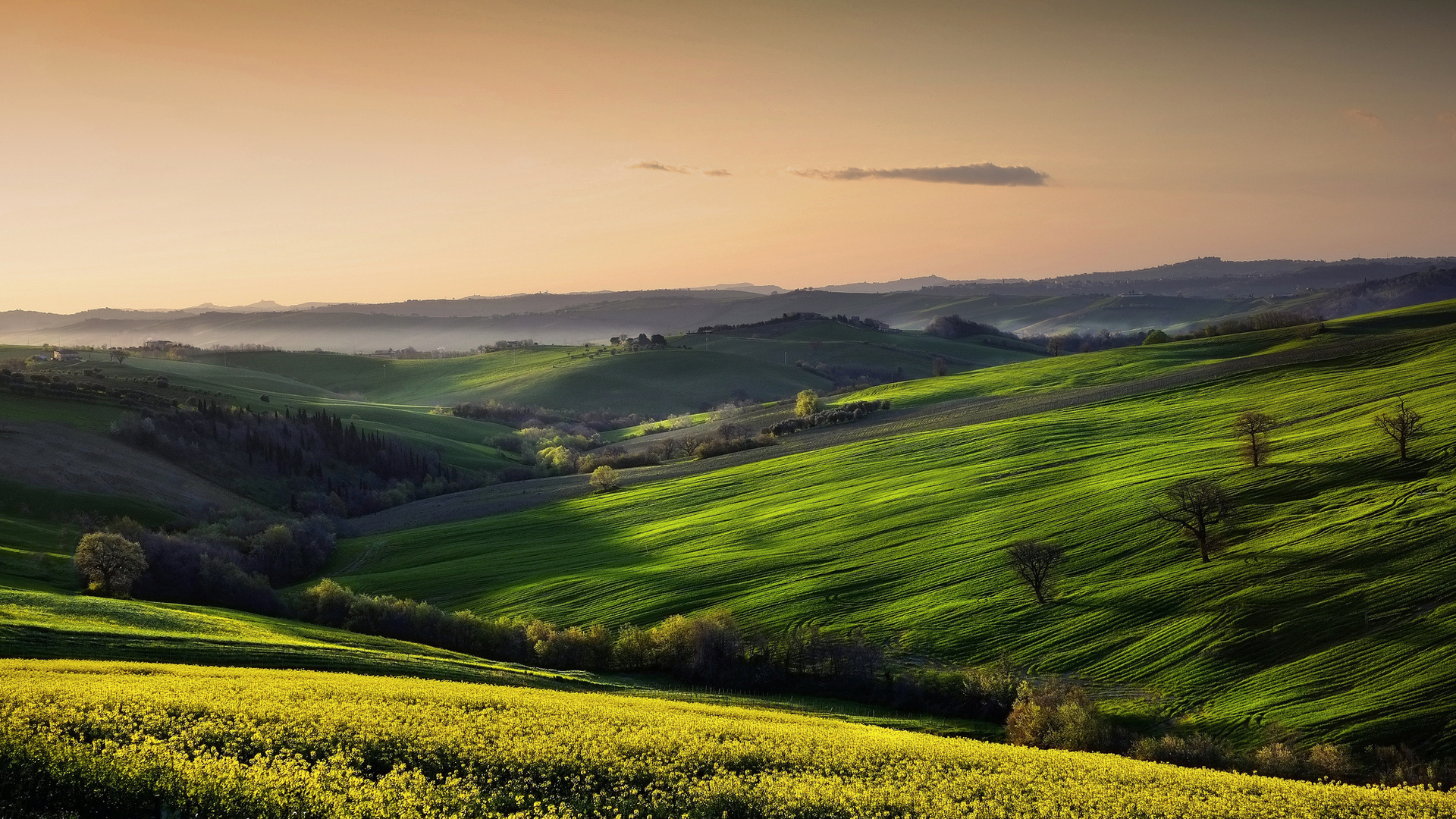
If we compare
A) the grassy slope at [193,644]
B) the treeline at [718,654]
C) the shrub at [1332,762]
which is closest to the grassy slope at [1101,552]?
the shrub at [1332,762]

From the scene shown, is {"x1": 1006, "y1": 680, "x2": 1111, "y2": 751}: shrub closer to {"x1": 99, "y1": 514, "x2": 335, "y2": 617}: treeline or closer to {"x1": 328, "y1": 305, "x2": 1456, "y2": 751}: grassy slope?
{"x1": 328, "y1": 305, "x2": 1456, "y2": 751}: grassy slope

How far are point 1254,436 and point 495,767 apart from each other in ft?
219

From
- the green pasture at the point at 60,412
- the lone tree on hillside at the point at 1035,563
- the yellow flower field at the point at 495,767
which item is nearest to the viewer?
the yellow flower field at the point at 495,767

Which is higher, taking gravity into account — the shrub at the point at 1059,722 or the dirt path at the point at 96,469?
the dirt path at the point at 96,469

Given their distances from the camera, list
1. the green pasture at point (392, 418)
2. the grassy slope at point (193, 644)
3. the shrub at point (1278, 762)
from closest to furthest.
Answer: the grassy slope at point (193, 644), the shrub at point (1278, 762), the green pasture at point (392, 418)

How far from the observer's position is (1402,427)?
64.6m

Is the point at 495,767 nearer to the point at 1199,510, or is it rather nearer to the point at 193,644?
the point at 193,644

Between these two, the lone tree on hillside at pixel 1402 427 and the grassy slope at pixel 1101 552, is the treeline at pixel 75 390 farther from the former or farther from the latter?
the lone tree on hillside at pixel 1402 427

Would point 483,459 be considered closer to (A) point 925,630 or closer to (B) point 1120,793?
(A) point 925,630

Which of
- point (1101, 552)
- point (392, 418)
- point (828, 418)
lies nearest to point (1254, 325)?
point (828, 418)

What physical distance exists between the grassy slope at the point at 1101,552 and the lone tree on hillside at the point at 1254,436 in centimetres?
140

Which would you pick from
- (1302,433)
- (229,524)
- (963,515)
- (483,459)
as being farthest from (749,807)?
(483,459)

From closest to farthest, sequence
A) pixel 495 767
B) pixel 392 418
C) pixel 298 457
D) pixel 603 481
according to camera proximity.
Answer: pixel 495 767 → pixel 603 481 → pixel 298 457 → pixel 392 418

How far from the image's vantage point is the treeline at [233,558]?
2527 inches
